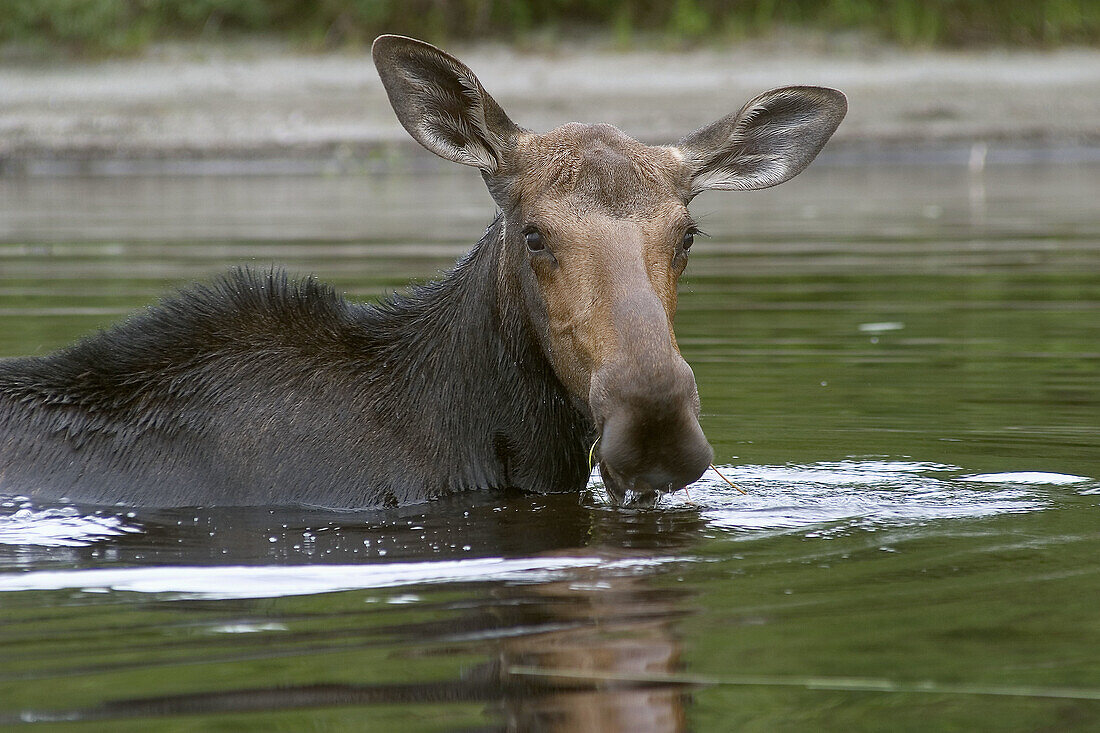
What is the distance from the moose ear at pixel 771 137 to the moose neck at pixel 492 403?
977mm

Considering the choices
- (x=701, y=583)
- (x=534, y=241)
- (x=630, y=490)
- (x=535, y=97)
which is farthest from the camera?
(x=535, y=97)

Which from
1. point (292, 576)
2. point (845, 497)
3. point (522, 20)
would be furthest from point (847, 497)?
point (522, 20)

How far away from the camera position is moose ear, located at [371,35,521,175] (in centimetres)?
657

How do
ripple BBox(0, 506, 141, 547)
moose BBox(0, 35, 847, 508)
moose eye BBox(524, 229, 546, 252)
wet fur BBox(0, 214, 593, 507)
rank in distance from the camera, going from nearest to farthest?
ripple BBox(0, 506, 141, 547) < moose eye BBox(524, 229, 546, 252) < moose BBox(0, 35, 847, 508) < wet fur BBox(0, 214, 593, 507)

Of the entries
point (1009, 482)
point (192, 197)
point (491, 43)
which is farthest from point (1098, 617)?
point (491, 43)

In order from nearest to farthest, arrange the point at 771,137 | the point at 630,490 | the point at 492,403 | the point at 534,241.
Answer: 1. the point at 630,490
2. the point at 534,241
3. the point at 492,403
4. the point at 771,137

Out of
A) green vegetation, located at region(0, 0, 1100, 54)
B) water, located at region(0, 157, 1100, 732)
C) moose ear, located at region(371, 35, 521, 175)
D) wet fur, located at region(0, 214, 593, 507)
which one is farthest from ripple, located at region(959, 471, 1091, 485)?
green vegetation, located at region(0, 0, 1100, 54)

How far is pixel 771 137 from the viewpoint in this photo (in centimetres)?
723

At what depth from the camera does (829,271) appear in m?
14.3

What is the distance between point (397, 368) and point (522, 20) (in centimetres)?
2589

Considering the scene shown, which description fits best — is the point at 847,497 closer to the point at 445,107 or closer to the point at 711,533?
the point at 711,533

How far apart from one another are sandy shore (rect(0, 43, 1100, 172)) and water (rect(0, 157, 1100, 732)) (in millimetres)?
16642

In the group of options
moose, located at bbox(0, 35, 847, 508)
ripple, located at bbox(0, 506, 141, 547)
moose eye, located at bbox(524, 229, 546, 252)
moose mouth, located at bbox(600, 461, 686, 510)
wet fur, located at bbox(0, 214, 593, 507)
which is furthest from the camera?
wet fur, located at bbox(0, 214, 593, 507)

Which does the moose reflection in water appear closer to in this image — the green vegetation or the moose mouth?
the moose mouth
